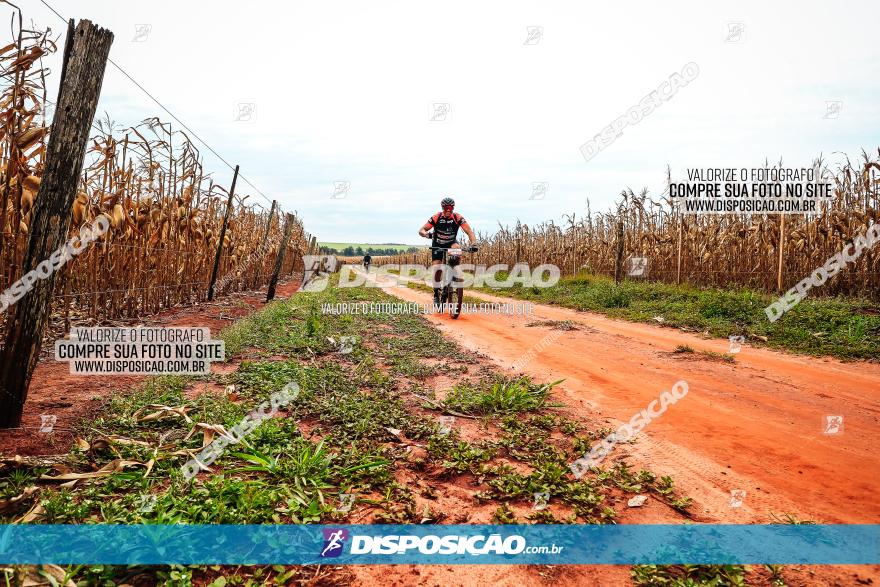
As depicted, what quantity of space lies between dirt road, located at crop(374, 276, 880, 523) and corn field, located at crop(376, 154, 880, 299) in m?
7.15

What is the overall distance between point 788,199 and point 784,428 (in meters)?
12.7

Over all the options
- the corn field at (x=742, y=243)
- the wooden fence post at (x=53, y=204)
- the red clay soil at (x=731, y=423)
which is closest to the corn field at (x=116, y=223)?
the wooden fence post at (x=53, y=204)

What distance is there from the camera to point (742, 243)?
1571cm

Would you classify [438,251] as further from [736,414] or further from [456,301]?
[736,414]

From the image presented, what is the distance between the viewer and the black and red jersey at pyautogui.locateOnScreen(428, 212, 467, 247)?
34.1 ft

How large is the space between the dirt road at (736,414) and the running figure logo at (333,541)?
1976 millimetres

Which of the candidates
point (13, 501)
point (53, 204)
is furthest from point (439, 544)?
point (53, 204)

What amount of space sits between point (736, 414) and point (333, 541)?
149 inches

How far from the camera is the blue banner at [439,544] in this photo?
6.98ft

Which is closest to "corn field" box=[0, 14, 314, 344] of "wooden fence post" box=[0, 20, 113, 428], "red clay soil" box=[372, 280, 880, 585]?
"wooden fence post" box=[0, 20, 113, 428]

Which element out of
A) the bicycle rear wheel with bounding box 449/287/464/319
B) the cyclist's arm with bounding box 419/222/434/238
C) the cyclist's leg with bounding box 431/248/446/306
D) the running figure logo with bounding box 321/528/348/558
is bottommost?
the running figure logo with bounding box 321/528/348/558

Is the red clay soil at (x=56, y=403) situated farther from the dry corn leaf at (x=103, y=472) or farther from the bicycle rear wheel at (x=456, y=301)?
the bicycle rear wheel at (x=456, y=301)

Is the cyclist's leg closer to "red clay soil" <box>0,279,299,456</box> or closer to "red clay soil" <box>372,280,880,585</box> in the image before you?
"red clay soil" <box>372,280,880,585</box>

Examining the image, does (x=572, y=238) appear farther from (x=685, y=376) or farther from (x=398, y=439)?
(x=398, y=439)
